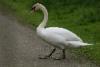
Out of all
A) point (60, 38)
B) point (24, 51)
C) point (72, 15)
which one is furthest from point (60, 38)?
point (72, 15)

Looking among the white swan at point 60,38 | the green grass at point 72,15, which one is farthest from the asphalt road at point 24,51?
the green grass at point 72,15

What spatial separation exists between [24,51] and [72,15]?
681 centimetres

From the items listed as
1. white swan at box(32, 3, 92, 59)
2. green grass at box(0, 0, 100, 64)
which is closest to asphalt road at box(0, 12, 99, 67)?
white swan at box(32, 3, 92, 59)

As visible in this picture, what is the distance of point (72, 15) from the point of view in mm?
19844

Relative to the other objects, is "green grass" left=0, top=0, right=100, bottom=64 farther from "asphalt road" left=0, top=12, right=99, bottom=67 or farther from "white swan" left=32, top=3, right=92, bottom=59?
"white swan" left=32, top=3, right=92, bottom=59

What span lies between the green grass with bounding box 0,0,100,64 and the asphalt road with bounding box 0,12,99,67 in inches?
57.1

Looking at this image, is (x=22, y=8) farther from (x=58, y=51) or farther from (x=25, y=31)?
(x=58, y=51)

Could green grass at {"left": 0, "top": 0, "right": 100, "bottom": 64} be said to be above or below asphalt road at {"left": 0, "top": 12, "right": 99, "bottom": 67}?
above

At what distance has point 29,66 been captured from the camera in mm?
11305

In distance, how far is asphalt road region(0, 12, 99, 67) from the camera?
11.7 meters

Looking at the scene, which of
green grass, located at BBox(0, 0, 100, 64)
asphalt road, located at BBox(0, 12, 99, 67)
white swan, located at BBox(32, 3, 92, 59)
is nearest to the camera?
asphalt road, located at BBox(0, 12, 99, 67)

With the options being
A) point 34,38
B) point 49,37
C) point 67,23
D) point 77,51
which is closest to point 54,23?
point 67,23

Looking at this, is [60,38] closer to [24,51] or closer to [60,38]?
[60,38]

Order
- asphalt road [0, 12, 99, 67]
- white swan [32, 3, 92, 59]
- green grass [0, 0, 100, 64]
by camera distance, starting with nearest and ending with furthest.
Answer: asphalt road [0, 12, 99, 67], white swan [32, 3, 92, 59], green grass [0, 0, 100, 64]
